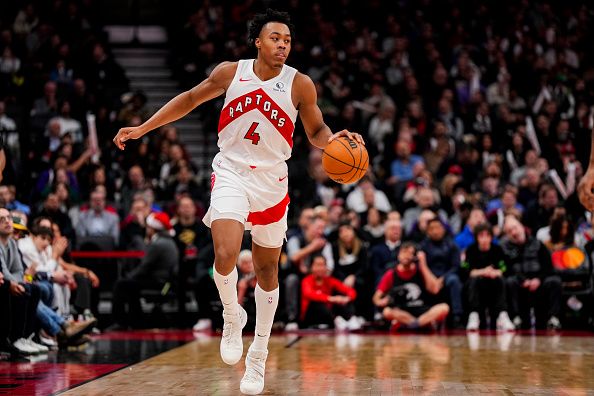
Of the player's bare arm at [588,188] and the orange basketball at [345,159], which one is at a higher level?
the orange basketball at [345,159]

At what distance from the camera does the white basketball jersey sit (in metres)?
6.37

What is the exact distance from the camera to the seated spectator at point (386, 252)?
13000 mm

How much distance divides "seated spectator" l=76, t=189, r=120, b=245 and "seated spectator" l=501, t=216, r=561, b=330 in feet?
16.7

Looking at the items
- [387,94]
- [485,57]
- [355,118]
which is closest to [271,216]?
[355,118]

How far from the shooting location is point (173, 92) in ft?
61.4

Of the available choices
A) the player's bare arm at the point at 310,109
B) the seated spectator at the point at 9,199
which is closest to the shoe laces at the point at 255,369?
the player's bare arm at the point at 310,109

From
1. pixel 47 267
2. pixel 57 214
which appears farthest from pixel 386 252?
pixel 47 267

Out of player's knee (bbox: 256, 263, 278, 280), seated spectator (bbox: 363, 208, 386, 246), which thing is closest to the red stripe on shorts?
player's knee (bbox: 256, 263, 278, 280)

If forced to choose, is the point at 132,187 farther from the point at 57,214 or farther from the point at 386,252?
the point at 386,252

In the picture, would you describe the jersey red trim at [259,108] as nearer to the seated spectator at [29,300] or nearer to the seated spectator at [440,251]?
the seated spectator at [29,300]

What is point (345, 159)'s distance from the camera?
6.20 metres

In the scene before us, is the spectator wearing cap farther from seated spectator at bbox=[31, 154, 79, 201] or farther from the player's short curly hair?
the player's short curly hair

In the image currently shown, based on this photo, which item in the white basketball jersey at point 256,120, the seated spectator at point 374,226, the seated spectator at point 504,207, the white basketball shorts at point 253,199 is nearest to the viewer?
the white basketball shorts at point 253,199

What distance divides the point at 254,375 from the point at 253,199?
1.11 meters
